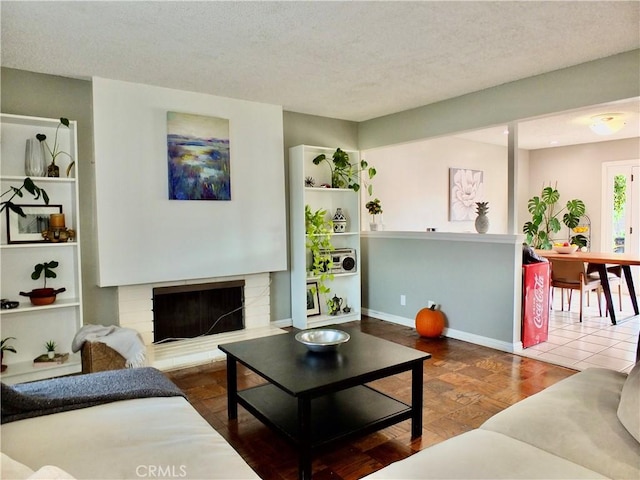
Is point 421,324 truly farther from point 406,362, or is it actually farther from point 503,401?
point 406,362

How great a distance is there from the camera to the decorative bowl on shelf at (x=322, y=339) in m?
2.39

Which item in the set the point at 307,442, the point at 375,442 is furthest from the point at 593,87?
the point at 307,442

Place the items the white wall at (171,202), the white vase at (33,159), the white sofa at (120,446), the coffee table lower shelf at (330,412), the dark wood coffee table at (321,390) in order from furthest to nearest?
the white wall at (171,202), the white vase at (33,159), the coffee table lower shelf at (330,412), the dark wood coffee table at (321,390), the white sofa at (120,446)

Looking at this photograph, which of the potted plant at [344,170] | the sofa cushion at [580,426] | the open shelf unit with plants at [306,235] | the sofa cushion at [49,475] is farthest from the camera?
the potted plant at [344,170]

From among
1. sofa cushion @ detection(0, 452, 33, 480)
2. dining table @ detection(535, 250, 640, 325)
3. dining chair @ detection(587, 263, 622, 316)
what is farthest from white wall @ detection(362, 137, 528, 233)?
sofa cushion @ detection(0, 452, 33, 480)

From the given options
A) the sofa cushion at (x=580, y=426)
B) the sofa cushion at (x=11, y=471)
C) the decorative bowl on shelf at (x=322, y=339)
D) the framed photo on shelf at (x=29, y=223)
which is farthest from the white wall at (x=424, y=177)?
the sofa cushion at (x=11, y=471)

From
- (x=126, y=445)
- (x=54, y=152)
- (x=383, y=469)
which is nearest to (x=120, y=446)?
(x=126, y=445)

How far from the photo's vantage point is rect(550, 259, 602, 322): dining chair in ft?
15.9

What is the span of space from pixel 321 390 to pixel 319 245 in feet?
9.45

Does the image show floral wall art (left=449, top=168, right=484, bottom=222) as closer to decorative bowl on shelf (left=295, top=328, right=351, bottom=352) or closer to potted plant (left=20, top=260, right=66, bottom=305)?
decorative bowl on shelf (left=295, top=328, right=351, bottom=352)

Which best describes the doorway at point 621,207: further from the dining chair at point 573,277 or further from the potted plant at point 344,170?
the potted plant at point 344,170

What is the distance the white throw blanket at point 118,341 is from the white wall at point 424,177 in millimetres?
3082

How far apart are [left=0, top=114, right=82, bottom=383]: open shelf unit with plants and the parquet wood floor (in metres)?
0.98

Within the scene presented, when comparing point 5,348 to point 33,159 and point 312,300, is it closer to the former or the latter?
point 33,159
